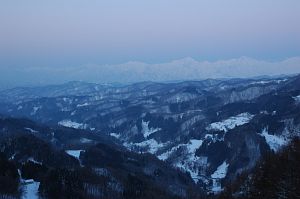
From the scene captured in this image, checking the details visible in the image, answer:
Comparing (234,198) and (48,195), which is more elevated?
(234,198)

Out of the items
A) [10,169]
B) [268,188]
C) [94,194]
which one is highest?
[268,188]

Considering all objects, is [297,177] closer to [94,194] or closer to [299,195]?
[299,195]

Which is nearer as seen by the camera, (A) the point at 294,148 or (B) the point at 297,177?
(B) the point at 297,177

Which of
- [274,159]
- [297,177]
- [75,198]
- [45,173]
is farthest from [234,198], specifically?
[45,173]

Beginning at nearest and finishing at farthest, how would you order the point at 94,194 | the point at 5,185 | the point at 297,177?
the point at 297,177 → the point at 5,185 → the point at 94,194

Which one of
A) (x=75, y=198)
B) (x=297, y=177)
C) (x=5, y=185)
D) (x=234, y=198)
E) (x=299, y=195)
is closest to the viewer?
(x=299, y=195)

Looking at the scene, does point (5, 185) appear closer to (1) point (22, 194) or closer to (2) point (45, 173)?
(1) point (22, 194)
